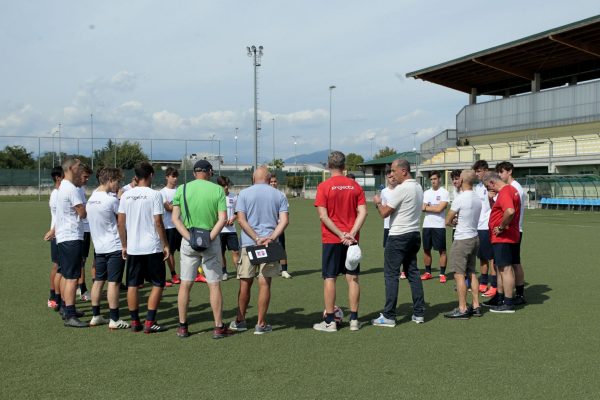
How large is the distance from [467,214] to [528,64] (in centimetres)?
4132

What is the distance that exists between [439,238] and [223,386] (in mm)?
6028

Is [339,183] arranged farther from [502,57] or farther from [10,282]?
[502,57]

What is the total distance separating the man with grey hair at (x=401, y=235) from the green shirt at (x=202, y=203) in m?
1.81

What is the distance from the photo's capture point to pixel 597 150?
107ft

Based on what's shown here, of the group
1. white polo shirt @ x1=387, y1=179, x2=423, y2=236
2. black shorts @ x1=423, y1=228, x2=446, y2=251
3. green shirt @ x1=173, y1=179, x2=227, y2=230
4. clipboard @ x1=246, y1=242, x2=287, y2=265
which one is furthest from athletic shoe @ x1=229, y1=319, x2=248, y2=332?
black shorts @ x1=423, y1=228, x2=446, y2=251

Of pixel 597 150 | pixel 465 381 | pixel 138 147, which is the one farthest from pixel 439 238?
pixel 138 147

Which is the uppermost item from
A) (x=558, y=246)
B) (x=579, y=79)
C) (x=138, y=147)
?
(x=579, y=79)

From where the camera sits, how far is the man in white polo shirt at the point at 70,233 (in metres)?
6.35

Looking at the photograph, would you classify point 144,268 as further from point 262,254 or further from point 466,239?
point 466,239

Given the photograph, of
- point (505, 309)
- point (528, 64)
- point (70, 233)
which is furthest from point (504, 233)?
point (528, 64)

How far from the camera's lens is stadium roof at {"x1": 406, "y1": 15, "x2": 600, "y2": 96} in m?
37.5

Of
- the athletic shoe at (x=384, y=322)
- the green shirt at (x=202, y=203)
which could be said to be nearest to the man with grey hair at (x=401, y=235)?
the athletic shoe at (x=384, y=322)

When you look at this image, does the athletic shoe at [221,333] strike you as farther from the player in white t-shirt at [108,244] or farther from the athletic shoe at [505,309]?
the athletic shoe at [505,309]

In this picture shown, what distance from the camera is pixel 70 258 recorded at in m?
6.39
